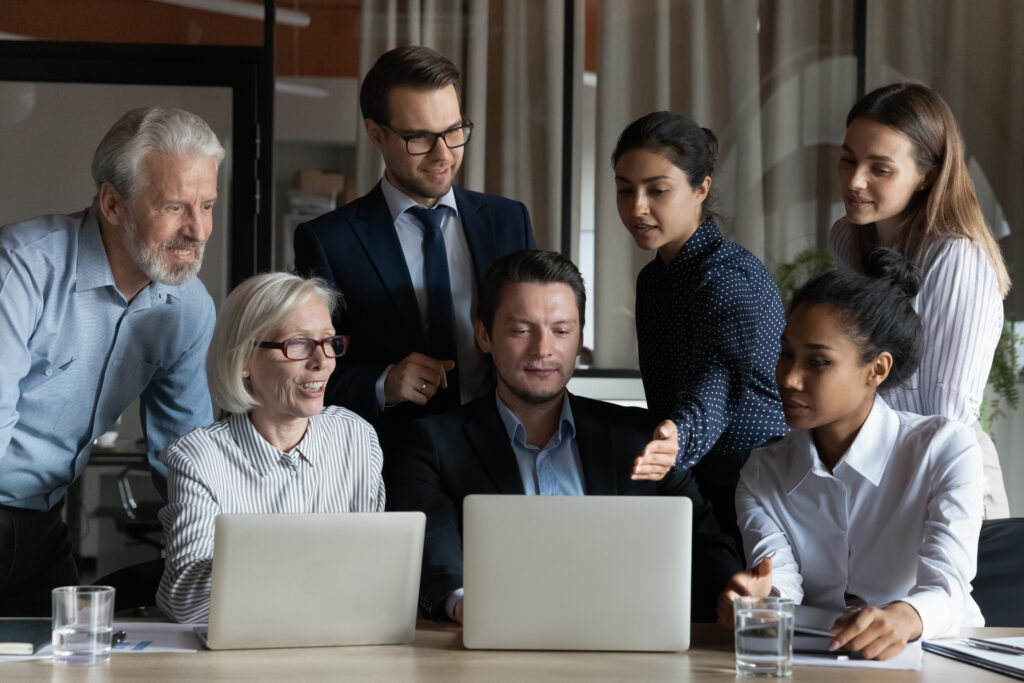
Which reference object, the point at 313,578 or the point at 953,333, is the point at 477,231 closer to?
the point at 953,333

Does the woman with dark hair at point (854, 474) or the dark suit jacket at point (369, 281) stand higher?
the dark suit jacket at point (369, 281)

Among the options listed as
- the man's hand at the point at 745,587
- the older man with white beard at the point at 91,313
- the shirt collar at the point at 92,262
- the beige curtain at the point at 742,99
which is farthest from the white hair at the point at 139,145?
the beige curtain at the point at 742,99

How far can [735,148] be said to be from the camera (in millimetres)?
5078

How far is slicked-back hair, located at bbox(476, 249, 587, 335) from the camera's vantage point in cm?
247

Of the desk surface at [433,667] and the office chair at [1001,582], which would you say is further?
the office chair at [1001,582]

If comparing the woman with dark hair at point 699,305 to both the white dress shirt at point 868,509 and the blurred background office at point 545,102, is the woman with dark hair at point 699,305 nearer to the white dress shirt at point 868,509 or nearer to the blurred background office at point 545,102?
the white dress shirt at point 868,509

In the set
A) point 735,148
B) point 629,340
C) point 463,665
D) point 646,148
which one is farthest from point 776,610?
point 735,148

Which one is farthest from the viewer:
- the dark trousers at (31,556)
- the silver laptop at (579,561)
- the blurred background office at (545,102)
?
the blurred background office at (545,102)

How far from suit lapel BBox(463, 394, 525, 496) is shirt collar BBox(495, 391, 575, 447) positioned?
0.02 m

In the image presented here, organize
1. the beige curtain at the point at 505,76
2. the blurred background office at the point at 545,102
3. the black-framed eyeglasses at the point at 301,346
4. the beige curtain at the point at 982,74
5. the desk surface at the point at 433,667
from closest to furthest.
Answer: the desk surface at the point at 433,667, the black-framed eyeglasses at the point at 301,346, the blurred background office at the point at 545,102, the beige curtain at the point at 505,76, the beige curtain at the point at 982,74

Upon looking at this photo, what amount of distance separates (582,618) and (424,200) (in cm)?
126

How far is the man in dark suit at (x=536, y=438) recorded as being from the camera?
2.36 meters

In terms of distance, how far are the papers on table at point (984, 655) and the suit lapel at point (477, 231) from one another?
52.5 inches

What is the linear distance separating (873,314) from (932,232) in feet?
1.79
